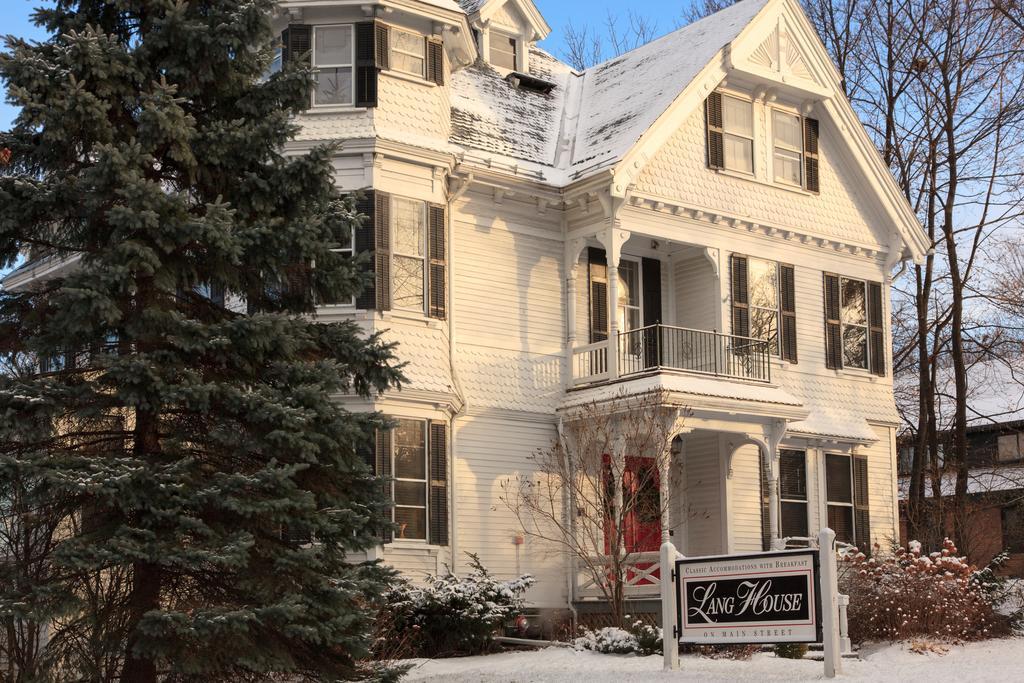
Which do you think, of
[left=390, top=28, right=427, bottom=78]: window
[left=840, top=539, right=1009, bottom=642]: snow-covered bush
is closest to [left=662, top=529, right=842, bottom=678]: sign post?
[left=840, top=539, right=1009, bottom=642]: snow-covered bush

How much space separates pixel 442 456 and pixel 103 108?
34.5 feet

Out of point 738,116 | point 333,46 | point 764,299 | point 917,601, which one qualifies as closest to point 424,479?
point 333,46

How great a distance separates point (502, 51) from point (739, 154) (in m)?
5.54

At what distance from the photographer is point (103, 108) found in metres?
12.5

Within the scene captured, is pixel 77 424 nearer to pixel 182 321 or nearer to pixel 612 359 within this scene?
pixel 182 321

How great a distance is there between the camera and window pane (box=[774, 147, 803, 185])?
26953mm

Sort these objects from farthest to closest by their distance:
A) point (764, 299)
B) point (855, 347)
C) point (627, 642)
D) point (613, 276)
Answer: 1. point (855, 347)
2. point (764, 299)
3. point (613, 276)
4. point (627, 642)

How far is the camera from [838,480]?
26.8 meters

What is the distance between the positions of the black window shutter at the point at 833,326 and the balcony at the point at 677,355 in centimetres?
237

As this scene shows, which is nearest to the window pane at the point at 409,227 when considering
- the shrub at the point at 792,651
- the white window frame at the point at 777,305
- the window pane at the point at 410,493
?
the window pane at the point at 410,493

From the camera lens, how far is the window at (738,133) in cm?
2598

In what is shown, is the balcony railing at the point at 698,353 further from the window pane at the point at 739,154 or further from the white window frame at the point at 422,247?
the white window frame at the point at 422,247

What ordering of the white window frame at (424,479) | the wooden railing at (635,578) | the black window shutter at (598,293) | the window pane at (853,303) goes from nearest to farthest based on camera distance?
the white window frame at (424,479) < the wooden railing at (635,578) < the black window shutter at (598,293) < the window pane at (853,303)

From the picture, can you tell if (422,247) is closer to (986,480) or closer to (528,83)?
(528,83)
